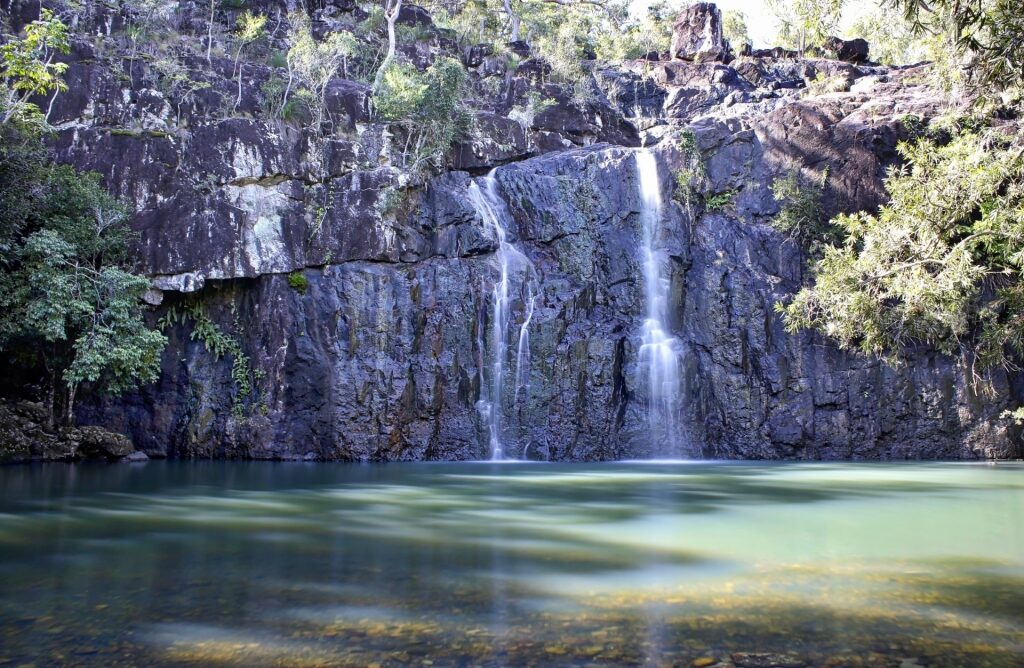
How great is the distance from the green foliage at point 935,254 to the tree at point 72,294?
13625 mm

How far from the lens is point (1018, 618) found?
12.8 ft

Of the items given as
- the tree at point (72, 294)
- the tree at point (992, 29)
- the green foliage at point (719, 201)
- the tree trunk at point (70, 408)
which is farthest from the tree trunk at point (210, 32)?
the tree at point (992, 29)

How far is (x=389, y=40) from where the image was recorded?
1009 inches

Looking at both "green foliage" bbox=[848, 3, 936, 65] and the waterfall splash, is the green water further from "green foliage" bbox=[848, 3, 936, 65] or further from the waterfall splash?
the waterfall splash

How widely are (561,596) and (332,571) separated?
5.29ft

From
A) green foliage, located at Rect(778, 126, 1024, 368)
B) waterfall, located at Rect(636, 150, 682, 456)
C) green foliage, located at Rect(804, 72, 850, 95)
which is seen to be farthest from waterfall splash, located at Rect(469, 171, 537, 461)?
green foliage, located at Rect(804, 72, 850, 95)

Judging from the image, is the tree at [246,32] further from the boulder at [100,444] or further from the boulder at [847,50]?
the boulder at [847,50]

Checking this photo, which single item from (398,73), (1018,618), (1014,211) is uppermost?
(398,73)

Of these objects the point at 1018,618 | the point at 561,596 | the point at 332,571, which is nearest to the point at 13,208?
the point at 332,571

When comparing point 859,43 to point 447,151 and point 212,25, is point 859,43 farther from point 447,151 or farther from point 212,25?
point 212,25

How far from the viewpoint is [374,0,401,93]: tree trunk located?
72.8 ft

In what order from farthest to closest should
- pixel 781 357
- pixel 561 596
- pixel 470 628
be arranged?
1. pixel 781 357
2. pixel 561 596
3. pixel 470 628

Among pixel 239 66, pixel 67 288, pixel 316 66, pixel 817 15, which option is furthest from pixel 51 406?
pixel 817 15

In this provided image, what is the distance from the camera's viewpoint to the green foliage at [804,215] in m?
19.8
